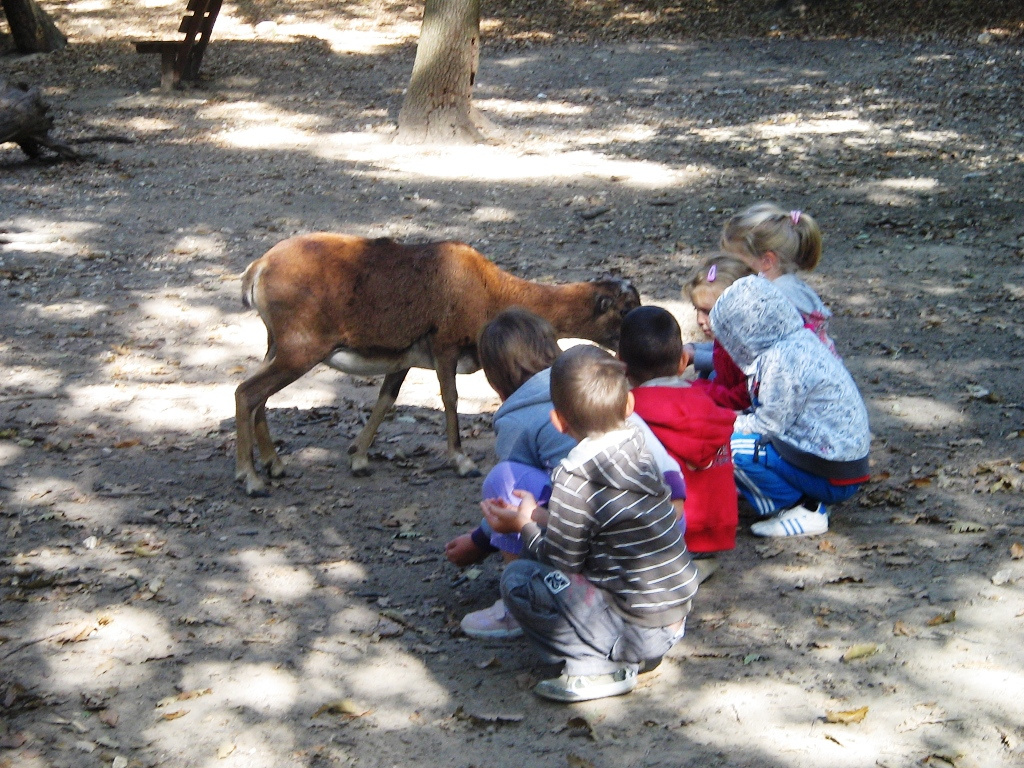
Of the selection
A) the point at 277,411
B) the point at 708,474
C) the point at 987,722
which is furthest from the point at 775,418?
the point at 277,411

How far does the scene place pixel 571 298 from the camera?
703 centimetres

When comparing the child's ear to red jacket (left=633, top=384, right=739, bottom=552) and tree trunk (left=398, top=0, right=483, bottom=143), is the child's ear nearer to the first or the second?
red jacket (left=633, top=384, right=739, bottom=552)

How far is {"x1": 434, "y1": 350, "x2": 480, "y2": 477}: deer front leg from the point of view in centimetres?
657

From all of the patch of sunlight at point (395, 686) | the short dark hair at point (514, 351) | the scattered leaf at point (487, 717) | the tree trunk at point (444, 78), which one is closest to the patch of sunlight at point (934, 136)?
the tree trunk at point (444, 78)

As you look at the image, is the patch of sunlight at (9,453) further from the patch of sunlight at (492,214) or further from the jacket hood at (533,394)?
the patch of sunlight at (492,214)

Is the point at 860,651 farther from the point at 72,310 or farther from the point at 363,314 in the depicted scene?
the point at 72,310

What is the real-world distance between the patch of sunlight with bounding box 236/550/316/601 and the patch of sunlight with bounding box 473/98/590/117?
10.9 meters

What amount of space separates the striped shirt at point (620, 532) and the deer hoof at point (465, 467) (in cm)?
234

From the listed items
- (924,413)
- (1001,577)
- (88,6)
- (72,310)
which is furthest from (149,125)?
(1001,577)

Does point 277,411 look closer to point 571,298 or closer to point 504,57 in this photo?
point 571,298

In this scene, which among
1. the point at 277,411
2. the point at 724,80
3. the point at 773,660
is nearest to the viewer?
the point at 773,660

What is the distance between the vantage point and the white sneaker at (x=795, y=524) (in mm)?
5516

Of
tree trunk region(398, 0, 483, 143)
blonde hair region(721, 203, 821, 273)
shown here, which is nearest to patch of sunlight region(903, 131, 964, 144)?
tree trunk region(398, 0, 483, 143)

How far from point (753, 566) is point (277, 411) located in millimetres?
3614
